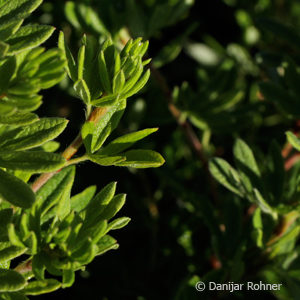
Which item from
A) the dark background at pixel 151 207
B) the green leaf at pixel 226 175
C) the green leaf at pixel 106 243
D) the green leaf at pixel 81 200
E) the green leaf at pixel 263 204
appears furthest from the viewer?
the dark background at pixel 151 207

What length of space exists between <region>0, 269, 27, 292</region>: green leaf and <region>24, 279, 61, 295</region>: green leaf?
0.05m

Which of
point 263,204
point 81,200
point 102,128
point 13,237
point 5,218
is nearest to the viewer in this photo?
point 13,237

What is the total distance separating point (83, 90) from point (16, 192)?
0.24 meters

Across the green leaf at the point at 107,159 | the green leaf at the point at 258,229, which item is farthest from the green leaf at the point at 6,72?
the green leaf at the point at 258,229

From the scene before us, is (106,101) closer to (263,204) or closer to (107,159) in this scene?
(107,159)

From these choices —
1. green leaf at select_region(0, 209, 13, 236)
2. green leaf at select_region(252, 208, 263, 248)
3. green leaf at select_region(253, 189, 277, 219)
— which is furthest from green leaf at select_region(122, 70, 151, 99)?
green leaf at select_region(252, 208, 263, 248)

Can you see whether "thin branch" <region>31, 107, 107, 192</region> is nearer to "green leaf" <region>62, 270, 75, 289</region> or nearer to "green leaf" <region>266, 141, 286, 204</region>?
"green leaf" <region>62, 270, 75, 289</region>

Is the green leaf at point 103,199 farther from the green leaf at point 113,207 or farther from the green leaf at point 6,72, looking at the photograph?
the green leaf at point 6,72

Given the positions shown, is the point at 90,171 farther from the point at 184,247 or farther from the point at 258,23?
the point at 258,23

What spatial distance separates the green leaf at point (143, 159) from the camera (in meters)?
1.05

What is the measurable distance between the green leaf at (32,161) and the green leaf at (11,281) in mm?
199

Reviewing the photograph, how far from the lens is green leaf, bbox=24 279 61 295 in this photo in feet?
3.23

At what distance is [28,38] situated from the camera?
1.02 m

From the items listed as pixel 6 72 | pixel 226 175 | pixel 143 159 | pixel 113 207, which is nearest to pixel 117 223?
pixel 113 207
